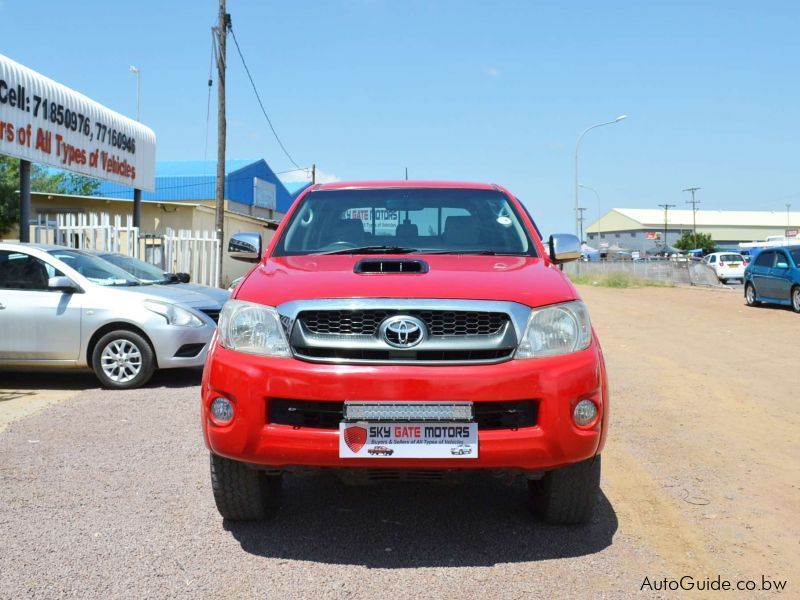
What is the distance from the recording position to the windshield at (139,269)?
358 inches

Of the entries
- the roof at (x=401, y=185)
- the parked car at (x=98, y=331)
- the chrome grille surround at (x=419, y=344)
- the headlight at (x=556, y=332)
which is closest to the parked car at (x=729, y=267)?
the parked car at (x=98, y=331)

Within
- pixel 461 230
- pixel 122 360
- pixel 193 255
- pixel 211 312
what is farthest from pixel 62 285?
pixel 193 255

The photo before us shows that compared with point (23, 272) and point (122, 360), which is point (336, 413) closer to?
point (122, 360)

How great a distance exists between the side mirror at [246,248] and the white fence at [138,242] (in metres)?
9.01

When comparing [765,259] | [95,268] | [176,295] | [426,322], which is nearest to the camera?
[426,322]

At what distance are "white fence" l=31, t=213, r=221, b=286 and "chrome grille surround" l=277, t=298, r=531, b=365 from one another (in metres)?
10.5

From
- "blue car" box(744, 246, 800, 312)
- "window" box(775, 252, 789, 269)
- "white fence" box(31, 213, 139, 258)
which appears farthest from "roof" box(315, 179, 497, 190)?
"window" box(775, 252, 789, 269)

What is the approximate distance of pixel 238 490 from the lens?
11.7 feet

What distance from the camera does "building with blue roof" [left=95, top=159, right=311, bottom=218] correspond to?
40156 mm

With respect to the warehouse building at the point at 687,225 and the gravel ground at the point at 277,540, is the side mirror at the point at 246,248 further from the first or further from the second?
the warehouse building at the point at 687,225

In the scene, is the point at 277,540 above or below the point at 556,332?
below

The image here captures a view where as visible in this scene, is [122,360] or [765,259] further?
[765,259]

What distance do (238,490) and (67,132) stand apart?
1236cm

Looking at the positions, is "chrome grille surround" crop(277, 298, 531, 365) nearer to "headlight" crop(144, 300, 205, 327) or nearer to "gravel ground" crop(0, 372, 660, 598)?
"gravel ground" crop(0, 372, 660, 598)
